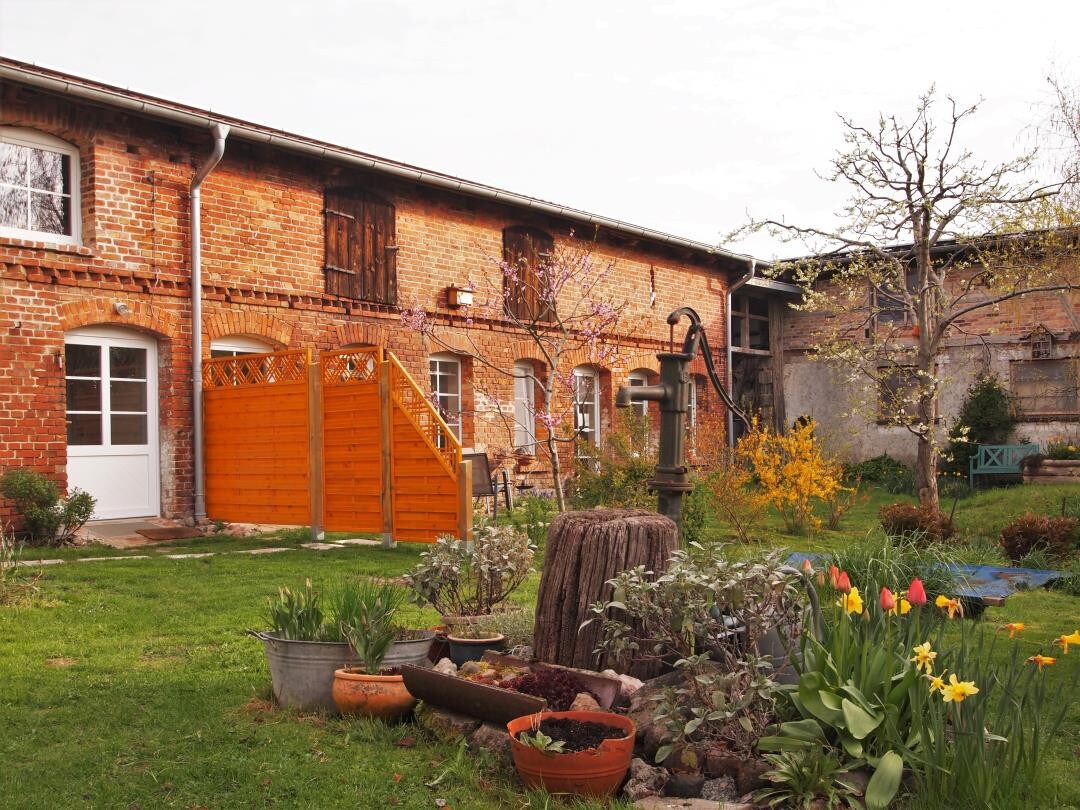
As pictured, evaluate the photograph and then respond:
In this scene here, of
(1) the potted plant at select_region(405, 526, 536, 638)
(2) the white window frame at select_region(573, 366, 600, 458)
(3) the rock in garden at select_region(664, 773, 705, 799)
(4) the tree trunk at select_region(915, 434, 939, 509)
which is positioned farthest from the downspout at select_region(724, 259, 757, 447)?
(3) the rock in garden at select_region(664, 773, 705, 799)

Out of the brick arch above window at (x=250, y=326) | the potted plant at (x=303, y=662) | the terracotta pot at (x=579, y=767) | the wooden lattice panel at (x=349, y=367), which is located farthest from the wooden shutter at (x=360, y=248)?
the terracotta pot at (x=579, y=767)

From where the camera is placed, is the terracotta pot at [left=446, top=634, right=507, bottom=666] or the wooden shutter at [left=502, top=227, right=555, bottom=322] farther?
the wooden shutter at [left=502, top=227, right=555, bottom=322]

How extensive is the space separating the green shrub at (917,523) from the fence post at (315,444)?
6.04 m

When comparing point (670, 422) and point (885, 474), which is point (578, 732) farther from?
point (885, 474)

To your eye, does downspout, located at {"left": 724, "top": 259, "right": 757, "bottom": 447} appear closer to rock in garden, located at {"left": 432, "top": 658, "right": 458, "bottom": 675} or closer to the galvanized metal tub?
rock in garden, located at {"left": 432, "top": 658, "right": 458, "bottom": 675}

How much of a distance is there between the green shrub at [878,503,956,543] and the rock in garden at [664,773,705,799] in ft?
20.6

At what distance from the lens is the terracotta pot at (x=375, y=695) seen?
451 cm

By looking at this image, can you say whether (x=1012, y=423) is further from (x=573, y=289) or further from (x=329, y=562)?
(x=329, y=562)

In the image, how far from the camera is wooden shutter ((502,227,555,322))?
1648 cm

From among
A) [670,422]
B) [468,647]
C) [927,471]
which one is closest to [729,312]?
[927,471]

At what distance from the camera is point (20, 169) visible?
1098 cm

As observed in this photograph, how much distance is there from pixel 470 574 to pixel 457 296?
31.6 feet

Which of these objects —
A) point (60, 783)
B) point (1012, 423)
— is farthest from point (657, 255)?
point (60, 783)

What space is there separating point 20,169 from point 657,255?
12.0 m
